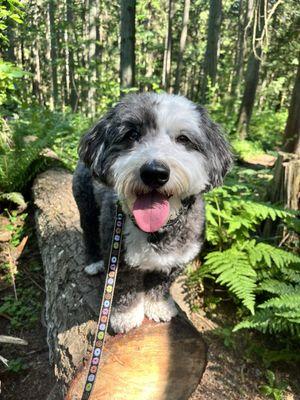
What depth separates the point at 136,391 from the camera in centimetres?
238

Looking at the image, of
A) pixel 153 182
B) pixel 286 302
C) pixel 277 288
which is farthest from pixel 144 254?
pixel 277 288

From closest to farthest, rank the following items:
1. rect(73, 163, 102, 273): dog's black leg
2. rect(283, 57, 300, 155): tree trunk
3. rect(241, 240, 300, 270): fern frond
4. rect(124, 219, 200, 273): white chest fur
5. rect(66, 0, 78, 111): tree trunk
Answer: rect(124, 219, 200, 273): white chest fur, rect(73, 163, 102, 273): dog's black leg, rect(241, 240, 300, 270): fern frond, rect(283, 57, 300, 155): tree trunk, rect(66, 0, 78, 111): tree trunk

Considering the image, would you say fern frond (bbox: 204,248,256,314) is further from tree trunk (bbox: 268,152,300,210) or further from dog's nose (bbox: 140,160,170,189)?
dog's nose (bbox: 140,160,170,189)

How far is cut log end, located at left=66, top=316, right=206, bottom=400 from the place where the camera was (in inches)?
92.7

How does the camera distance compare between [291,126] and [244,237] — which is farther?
[291,126]

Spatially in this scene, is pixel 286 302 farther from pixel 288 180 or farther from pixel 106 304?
pixel 288 180

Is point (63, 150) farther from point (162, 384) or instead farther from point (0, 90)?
point (162, 384)

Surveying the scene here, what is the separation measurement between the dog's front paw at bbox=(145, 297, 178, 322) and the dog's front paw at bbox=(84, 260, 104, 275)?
57 centimetres

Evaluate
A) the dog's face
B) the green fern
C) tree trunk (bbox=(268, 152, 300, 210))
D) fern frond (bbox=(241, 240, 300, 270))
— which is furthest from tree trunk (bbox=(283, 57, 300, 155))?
the dog's face

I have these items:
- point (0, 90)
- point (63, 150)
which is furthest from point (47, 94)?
point (0, 90)

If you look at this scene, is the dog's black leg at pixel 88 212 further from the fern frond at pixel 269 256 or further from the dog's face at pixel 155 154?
the fern frond at pixel 269 256

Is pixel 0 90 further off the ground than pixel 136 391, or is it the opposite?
pixel 0 90

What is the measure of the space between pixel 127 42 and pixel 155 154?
6.72m

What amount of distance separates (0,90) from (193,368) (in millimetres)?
3358
